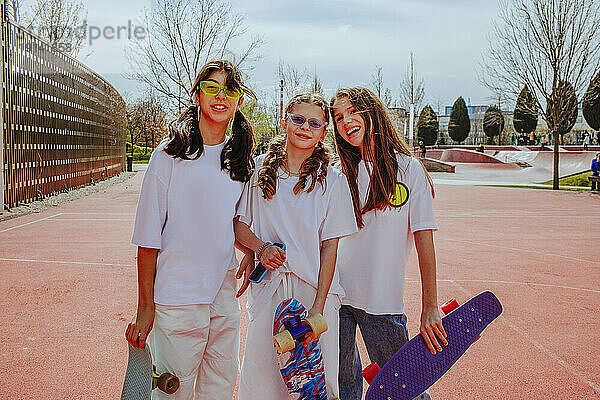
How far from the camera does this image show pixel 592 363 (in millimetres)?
4023

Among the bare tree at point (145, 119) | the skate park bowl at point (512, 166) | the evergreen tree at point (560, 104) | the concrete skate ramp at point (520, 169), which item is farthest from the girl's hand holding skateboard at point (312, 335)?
the bare tree at point (145, 119)

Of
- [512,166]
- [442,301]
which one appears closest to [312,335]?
[442,301]

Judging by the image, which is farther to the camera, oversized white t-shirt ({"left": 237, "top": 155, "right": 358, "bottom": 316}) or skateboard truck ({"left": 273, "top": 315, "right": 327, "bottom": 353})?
oversized white t-shirt ({"left": 237, "top": 155, "right": 358, "bottom": 316})

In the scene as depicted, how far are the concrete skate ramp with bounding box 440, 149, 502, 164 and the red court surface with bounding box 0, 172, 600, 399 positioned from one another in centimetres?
2701

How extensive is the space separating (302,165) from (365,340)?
881 millimetres

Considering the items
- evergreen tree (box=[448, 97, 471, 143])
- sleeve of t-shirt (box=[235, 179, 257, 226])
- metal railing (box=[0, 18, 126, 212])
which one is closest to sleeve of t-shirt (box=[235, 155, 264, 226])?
sleeve of t-shirt (box=[235, 179, 257, 226])

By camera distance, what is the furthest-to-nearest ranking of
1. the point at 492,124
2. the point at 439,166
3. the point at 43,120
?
the point at 492,124
the point at 439,166
the point at 43,120

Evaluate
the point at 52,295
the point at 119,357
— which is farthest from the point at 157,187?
the point at 52,295

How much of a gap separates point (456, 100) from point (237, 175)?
57.7m

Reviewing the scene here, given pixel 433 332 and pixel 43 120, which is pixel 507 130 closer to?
pixel 43 120

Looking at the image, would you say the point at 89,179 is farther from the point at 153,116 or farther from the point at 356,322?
the point at 153,116

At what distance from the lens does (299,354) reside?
229cm

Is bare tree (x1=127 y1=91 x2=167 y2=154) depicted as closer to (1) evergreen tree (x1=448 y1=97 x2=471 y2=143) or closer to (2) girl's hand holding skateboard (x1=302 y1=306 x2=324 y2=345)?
(1) evergreen tree (x1=448 y1=97 x2=471 y2=143)

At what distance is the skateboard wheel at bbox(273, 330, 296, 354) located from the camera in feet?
7.25
